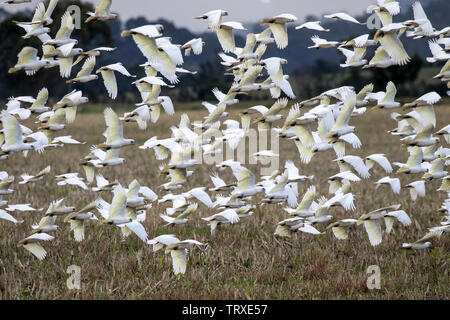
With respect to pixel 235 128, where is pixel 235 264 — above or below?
below

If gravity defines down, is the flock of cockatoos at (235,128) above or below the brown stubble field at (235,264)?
above

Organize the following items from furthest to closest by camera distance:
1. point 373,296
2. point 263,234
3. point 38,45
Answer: point 38,45 < point 263,234 < point 373,296

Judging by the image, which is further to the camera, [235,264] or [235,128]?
[235,128]

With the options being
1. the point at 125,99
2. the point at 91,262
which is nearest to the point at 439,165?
the point at 91,262

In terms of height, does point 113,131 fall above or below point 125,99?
above

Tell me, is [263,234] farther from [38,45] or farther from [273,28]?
[38,45]

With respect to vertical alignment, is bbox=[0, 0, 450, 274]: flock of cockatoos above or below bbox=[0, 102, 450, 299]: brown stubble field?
above

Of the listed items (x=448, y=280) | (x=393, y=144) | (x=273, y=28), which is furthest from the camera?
(x=393, y=144)

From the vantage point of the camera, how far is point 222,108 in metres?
6.35

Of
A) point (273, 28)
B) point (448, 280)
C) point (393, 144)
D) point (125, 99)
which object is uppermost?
point (273, 28)

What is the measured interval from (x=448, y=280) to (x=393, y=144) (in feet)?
53.6

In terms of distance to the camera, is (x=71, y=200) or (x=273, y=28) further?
(x=71, y=200)

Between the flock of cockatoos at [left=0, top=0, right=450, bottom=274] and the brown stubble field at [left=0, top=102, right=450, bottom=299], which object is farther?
the flock of cockatoos at [left=0, top=0, right=450, bottom=274]

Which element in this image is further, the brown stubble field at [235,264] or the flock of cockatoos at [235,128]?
the flock of cockatoos at [235,128]
